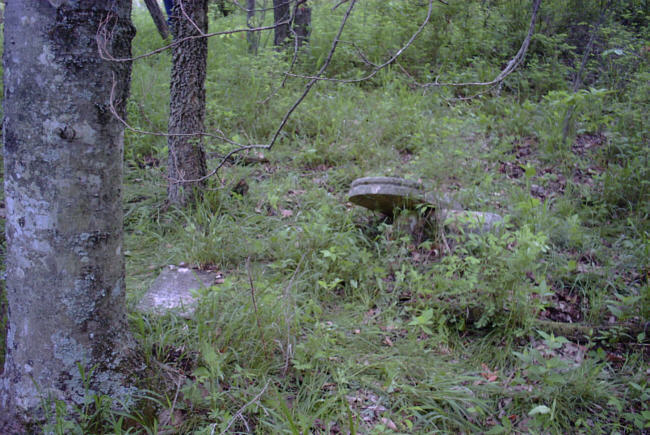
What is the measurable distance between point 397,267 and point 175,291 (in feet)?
5.52

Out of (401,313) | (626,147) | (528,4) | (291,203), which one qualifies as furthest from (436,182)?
(528,4)

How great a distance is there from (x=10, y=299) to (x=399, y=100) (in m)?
5.37

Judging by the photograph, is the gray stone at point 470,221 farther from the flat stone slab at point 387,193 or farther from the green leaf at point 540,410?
the green leaf at point 540,410

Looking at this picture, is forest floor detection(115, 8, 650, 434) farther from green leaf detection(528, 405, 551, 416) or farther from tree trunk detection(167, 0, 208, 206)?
tree trunk detection(167, 0, 208, 206)

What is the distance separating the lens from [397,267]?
3.66 m

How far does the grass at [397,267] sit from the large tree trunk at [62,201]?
259 millimetres

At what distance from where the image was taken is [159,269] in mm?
3643

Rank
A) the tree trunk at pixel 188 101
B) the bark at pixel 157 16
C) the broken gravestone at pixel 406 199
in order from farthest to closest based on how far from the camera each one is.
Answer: the bark at pixel 157 16 < the tree trunk at pixel 188 101 < the broken gravestone at pixel 406 199

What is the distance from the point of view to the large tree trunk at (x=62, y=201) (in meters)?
1.68

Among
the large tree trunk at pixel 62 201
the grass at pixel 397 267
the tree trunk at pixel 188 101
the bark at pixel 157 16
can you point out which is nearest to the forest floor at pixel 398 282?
the grass at pixel 397 267

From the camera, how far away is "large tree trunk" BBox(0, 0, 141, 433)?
1.68 m

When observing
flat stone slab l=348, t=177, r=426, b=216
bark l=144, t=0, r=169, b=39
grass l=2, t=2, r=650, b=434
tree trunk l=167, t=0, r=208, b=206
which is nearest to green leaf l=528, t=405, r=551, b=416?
grass l=2, t=2, r=650, b=434

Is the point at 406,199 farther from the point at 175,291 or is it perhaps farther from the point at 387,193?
the point at 175,291

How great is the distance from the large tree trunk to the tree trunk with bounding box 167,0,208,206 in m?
2.14
